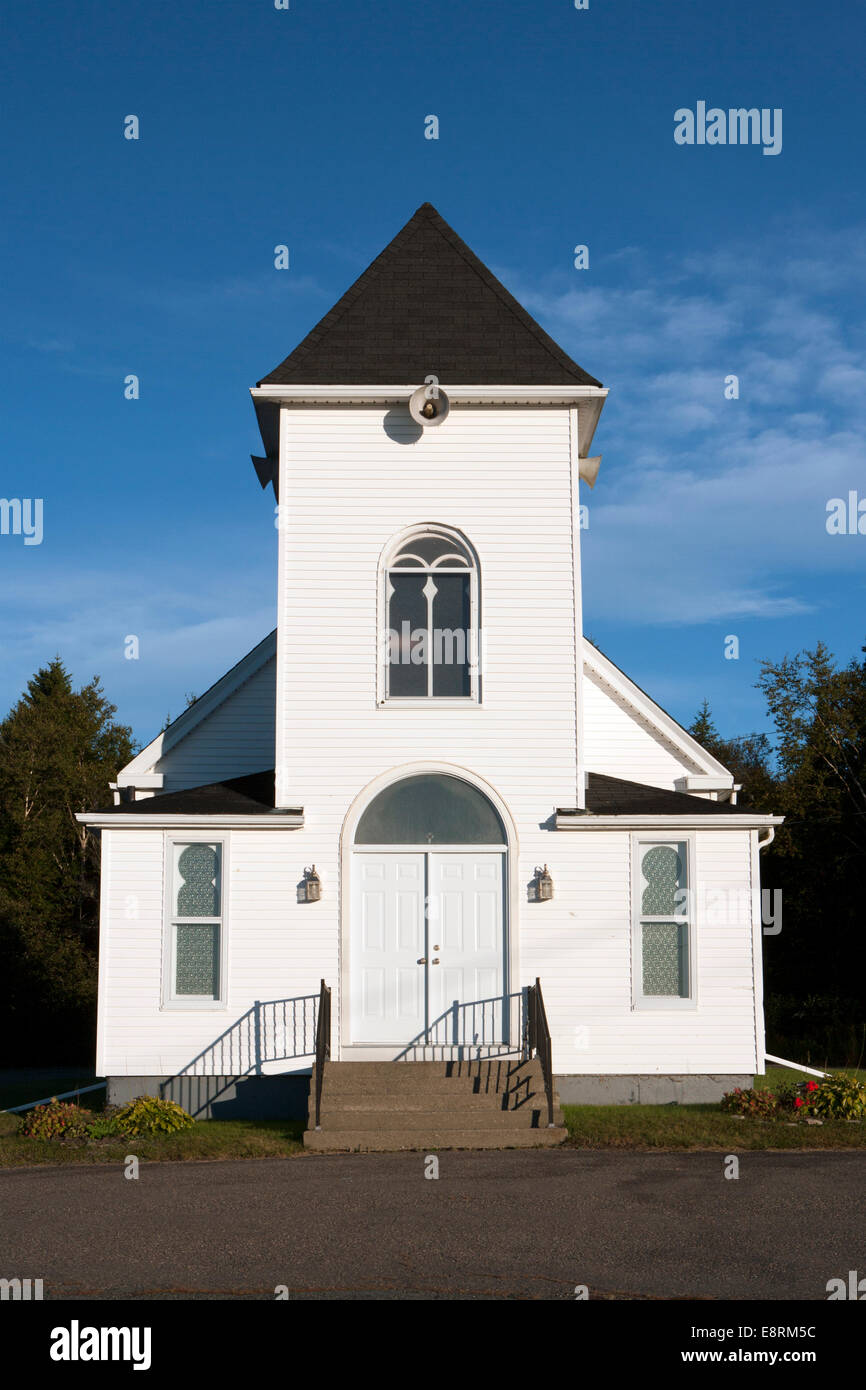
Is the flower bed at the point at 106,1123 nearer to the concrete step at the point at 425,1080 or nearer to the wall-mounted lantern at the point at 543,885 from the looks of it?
the concrete step at the point at 425,1080

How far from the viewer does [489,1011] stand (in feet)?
47.9

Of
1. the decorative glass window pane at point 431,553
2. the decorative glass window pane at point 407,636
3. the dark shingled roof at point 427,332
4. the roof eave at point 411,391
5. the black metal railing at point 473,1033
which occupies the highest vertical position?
the dark shingled roof at point 427,332

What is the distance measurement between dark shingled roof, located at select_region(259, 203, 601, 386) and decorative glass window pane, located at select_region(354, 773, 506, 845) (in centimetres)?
488

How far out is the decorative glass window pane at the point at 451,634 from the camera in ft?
50.2

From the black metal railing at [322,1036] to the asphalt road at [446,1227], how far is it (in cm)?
131

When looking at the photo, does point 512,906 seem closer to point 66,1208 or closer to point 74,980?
point 66,1208

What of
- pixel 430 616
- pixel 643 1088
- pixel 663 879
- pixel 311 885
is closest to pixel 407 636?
pixel 430 616

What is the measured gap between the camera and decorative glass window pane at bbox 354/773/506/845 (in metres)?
14.9

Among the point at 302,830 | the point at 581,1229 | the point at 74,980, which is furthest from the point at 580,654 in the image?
the point at 74,980

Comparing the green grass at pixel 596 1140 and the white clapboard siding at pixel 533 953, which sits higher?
the white clapboard siding at pixel 533 953

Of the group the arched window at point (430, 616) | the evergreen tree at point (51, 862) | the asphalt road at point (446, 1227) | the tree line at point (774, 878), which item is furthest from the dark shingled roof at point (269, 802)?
the evergreen tree at point (51, 862)

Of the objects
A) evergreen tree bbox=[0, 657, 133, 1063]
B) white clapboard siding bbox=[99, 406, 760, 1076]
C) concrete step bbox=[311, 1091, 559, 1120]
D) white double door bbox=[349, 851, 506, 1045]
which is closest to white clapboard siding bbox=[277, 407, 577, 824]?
white clapboard siding bbox=[99, 406, 760, 1076]

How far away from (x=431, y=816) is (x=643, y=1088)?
3846mm
